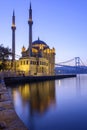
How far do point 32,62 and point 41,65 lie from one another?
640 cm

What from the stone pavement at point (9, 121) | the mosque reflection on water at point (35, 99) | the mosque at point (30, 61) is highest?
the mosque at point (30, 61)

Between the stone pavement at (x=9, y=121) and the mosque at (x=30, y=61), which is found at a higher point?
the mosque at (x=30, y=61)

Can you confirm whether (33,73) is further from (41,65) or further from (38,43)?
(38,43)

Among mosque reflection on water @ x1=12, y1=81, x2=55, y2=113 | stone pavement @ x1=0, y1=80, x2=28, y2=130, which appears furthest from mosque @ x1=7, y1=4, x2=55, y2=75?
stone pavement @ x1=0, y1=80, x2=28, y2=130

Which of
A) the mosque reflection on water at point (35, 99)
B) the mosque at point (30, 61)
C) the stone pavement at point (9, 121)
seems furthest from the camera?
the mosque at point (30, 61)

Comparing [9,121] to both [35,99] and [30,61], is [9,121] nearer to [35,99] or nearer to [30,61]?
[35,99]

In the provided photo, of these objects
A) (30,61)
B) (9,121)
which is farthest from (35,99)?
(30,61)

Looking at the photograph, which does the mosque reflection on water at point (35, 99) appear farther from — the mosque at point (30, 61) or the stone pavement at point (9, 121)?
the mosque at point (30, 61)

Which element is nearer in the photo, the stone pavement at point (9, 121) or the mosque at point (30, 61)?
the stone pavement at point (9, 121)

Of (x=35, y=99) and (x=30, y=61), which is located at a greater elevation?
(x=30, y=61)

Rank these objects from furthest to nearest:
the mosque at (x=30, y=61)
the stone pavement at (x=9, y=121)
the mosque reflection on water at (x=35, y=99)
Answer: the mosque at (x=30, y=61) → the mosque reflection on water at (x=35, y=99) → the stone pavement at (x=9, y=121)

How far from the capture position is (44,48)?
8144 cm

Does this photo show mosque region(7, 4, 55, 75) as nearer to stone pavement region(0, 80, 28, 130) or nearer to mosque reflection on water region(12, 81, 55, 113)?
mosque reflection on water region(12, 81, 55, 113)

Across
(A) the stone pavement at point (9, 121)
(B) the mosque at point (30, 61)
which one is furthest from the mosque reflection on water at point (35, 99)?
(B) the mosque at point (30, 61)
